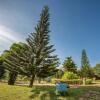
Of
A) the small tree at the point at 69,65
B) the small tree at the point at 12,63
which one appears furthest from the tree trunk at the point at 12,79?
the small tree at the point at 69,65

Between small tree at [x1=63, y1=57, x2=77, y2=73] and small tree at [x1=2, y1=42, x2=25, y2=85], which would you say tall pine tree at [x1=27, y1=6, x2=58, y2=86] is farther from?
small tree at [x1=63, y1=57, x2=77, y2=73]

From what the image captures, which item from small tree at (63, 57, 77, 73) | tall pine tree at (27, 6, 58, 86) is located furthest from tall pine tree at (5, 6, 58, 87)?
small tree at (63, 57, 77, 73)

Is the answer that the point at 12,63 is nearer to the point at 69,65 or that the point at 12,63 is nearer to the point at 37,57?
the point at 37,57

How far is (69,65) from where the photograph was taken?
59312 mm

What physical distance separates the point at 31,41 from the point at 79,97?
18407 mm

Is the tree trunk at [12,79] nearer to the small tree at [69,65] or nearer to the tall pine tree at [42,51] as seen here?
the tall pine tree at [42,51]

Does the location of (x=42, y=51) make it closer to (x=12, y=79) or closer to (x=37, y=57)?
(x=37, y=57)

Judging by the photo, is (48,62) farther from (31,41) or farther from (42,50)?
(31,41)

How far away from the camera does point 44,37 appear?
3438cm

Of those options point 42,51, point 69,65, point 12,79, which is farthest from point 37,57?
point 69,65

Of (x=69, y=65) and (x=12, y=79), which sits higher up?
(x=69, y=65)

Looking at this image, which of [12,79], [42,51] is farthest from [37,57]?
[12,79]

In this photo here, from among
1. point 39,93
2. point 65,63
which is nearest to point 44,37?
point 39,93

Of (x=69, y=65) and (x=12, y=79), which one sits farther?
(x=69, y=65)
